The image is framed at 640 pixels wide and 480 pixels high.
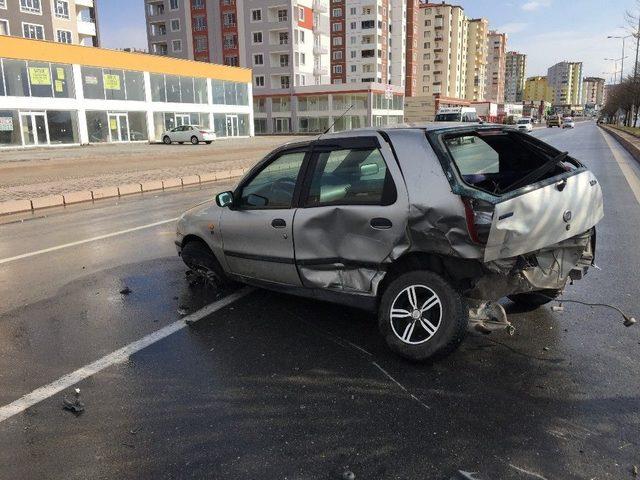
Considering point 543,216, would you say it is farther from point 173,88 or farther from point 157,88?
point 173,88

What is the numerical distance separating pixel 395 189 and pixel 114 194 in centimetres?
1240

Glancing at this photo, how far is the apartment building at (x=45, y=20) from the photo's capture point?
60375 mm

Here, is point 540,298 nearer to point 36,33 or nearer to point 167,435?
point 167,435

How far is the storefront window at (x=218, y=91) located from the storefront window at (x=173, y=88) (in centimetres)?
523

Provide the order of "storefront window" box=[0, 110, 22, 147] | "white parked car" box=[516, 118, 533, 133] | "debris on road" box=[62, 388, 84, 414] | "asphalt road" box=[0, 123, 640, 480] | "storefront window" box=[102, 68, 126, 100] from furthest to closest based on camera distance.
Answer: "storefront window" box=[102, 68, 126, 100] < "storefront window" box=[0, 110, 22, 147] < "white parked car" box=[516, 118, 533, 133] < "debris on road" box=[62, 388, 84, 414] < "asphalt road" box=[0, 123, 640, 480]

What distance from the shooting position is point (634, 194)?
1202 centimetres

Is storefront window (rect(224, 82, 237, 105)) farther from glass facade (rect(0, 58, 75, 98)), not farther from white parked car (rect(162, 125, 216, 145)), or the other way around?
glass facade (rect(0, 58, 75, 98))

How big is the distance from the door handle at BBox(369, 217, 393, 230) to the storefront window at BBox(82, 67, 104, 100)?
139 ft

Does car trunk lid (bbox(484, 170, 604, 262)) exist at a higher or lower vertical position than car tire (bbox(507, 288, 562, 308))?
higher

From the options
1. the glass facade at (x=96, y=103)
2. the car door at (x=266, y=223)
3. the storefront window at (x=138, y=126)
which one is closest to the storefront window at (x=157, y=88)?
the glass facade at (x=96, y=103)

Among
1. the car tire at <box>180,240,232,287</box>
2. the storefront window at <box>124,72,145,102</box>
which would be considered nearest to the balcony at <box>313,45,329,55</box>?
the storefront window at <box>124,72,145,102</box>

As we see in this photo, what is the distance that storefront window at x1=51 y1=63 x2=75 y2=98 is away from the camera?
3875 cm

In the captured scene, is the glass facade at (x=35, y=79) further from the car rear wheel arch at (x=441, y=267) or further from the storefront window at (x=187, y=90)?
the car rear wheel arch at (x=441, y=267)

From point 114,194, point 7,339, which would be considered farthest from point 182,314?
point 114,194
